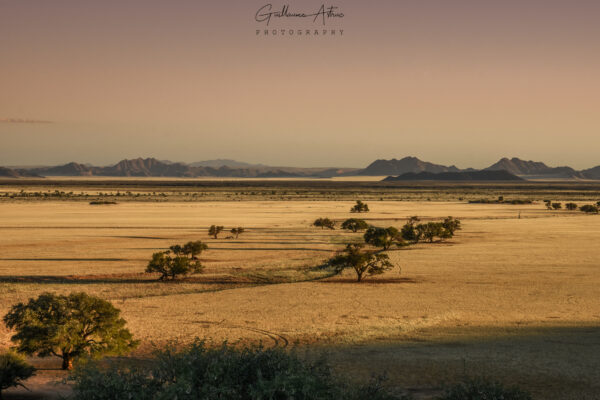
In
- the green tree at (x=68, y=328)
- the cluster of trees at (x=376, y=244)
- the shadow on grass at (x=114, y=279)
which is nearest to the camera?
the green tree at (x=68, y=328)

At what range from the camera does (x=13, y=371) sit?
702 inches

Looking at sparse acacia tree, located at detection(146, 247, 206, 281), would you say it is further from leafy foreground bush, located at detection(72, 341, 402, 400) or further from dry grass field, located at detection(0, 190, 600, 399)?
leafy foreground bush, located at detection(72, 341, 402, 400)

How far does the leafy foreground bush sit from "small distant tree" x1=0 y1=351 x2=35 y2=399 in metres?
5.60

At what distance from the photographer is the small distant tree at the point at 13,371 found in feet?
57.8

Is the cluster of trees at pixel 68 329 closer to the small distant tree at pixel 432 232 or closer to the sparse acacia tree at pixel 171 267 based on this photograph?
the sparse acacia tree at pixel 171 267

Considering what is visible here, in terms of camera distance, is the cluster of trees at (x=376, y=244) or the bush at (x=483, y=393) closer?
the bush at (x=483, y=393)

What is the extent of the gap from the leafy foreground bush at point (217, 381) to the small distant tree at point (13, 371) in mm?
5599

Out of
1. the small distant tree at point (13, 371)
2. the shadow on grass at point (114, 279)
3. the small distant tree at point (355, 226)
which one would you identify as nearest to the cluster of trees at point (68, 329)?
the small distant tree at point (13, 371)

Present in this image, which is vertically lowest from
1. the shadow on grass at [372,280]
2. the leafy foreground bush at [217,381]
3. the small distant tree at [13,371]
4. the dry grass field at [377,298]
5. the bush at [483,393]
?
the shadow on grass at [372,280]

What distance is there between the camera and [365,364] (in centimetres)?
2028

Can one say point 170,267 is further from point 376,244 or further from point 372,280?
point 376,244

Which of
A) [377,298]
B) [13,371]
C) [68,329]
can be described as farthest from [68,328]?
[377,298]

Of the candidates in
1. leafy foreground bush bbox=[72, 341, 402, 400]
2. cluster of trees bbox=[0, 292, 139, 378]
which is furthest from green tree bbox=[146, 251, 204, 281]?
leafy foreground bush bbox=[72, 341, 402, 400]

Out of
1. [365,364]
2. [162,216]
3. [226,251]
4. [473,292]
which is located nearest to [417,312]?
[473,292]
